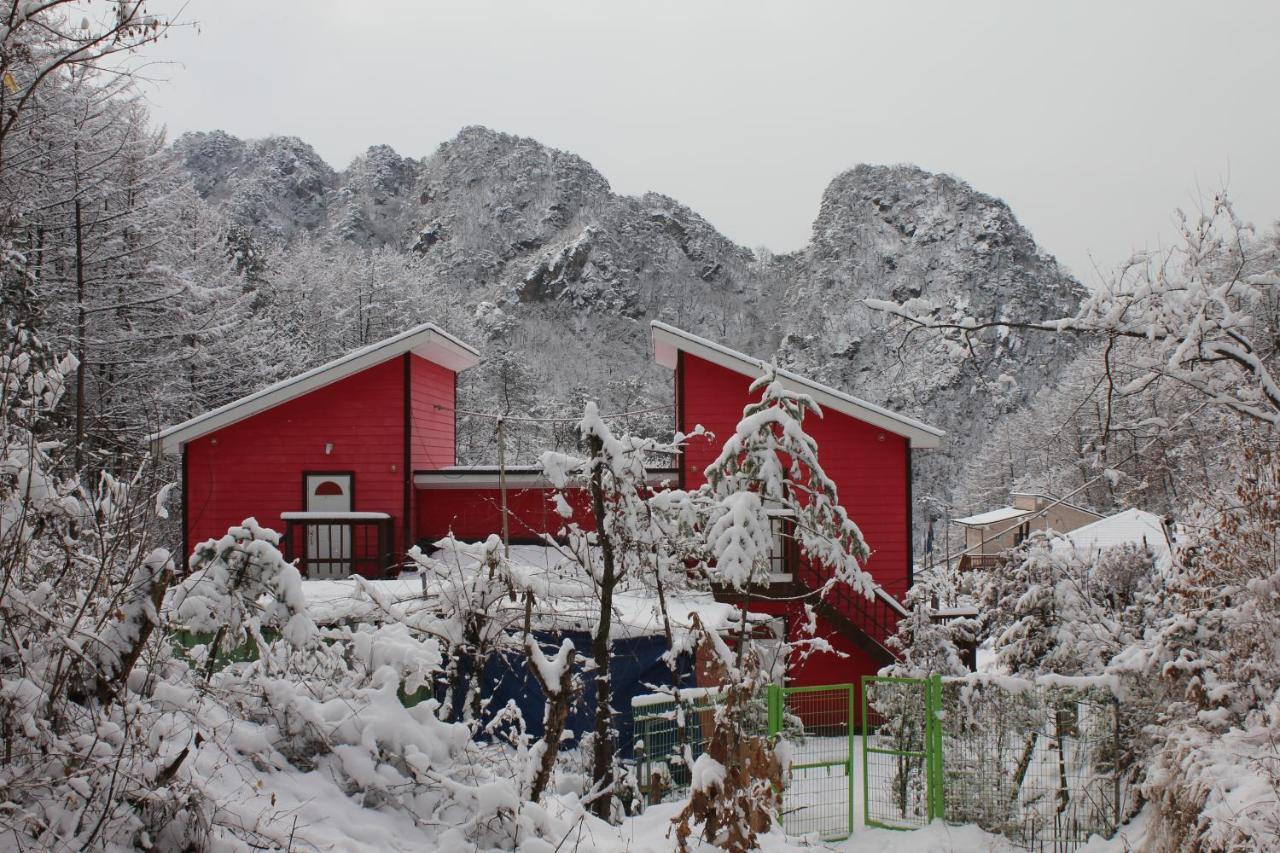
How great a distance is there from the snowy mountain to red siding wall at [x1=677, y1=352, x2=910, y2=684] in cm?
6388

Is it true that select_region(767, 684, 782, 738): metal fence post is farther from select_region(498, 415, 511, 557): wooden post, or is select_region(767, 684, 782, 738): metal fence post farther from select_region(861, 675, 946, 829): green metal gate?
select_region(498, 415, 511, 557): wooden post

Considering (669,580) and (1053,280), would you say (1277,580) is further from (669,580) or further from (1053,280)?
(1053,280)

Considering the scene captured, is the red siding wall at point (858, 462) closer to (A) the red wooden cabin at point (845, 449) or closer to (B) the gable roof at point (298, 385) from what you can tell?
(A) the red wooden cabin at point (845, 449)

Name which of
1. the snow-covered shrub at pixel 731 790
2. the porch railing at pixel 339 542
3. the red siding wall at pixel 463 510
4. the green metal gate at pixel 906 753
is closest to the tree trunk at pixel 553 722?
the snow-covered shrub at pixel 731 790

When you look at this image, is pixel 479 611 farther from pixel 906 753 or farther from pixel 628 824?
pixel 906 753

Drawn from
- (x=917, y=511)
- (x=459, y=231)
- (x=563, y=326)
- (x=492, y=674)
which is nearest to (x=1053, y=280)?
(x=917, y=511)

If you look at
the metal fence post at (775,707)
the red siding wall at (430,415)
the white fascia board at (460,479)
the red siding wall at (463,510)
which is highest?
the red siding wall at (430,415)

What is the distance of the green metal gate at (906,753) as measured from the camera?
856 centimetres

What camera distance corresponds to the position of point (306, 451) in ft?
50.4

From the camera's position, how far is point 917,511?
68188 millimetres

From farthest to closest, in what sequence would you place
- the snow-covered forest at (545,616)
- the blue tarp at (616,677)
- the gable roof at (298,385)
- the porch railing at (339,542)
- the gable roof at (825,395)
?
1. the gable roof at (298,385)
2. the gable roof at (825,395)
3. the porch railing at (339,542)
4. the blue tarp at (616,677)
5. the snow-covered forest at (545,616)

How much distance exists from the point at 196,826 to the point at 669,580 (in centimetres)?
360

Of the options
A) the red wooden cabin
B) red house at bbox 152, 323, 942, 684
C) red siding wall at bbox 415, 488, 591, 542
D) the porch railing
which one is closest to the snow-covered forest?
the red wooden cabin

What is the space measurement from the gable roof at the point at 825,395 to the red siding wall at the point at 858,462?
21 cm
